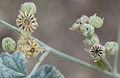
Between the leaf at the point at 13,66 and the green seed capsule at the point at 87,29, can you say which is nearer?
the leaf at the point at 13,66

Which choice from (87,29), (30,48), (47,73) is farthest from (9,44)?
(87,29)

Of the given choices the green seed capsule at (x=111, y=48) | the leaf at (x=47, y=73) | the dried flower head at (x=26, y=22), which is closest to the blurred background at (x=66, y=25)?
the green seed capsule at (x=111, y=48)

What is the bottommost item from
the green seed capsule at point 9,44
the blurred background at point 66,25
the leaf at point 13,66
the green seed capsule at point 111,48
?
the leaf at point 13,66

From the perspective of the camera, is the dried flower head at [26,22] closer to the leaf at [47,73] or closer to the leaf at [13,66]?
the leaf at [13,66]

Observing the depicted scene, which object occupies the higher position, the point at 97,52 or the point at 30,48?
the point at 97,52

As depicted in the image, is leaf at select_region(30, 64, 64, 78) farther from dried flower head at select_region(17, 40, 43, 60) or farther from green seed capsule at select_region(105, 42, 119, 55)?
green seed capsule at select_region(105, 42, 119, 55)

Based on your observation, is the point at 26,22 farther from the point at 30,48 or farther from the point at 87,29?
the point at 87,29
